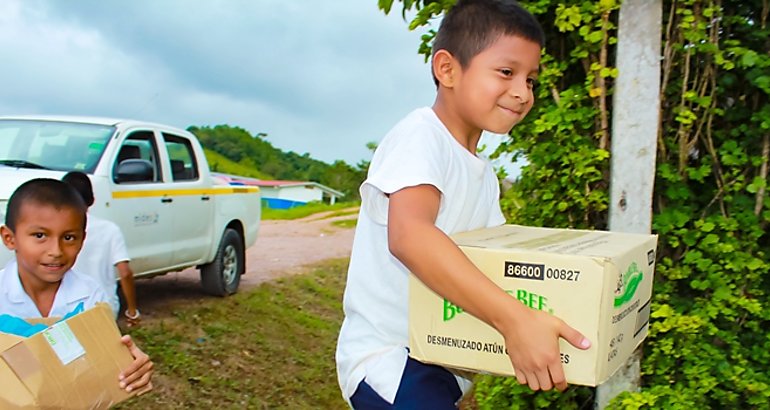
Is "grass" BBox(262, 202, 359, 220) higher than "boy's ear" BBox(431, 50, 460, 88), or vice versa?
"boy's ear" BBox(431, 50, 460, 88)

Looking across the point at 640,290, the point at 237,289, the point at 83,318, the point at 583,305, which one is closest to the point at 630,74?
the point at 640,290

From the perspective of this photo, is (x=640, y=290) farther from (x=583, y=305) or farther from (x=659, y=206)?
(x=659, y=206)

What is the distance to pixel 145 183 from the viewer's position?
679 cm

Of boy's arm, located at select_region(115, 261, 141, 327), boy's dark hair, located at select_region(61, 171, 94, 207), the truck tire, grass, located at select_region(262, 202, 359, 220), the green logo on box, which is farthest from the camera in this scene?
grass, located at select_region(262, 202, 359, 220)

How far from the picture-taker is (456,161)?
1912 millimetres

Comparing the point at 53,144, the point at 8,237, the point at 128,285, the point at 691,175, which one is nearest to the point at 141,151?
the point at 53,144

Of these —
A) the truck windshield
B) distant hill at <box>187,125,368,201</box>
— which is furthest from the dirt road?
distant hill at <box>187,125,368,201</box>

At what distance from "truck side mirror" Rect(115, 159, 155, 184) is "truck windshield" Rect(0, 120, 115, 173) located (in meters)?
0.20

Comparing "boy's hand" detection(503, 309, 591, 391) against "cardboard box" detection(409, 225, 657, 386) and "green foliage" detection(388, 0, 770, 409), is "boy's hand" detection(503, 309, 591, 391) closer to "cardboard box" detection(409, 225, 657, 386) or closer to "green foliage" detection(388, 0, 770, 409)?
"cardboard box" detection(409, 225, 657, 386)

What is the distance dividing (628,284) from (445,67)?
0.66m

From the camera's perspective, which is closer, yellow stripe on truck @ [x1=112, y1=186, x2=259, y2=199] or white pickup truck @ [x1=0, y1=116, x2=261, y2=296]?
white pickup truck @ [x1=0, y1=116, x2=261, y2=296]

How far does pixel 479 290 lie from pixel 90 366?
1.16 meters

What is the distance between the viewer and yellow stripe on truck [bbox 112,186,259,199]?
21.2 ft

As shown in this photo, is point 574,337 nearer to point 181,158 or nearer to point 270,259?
point 181,158
